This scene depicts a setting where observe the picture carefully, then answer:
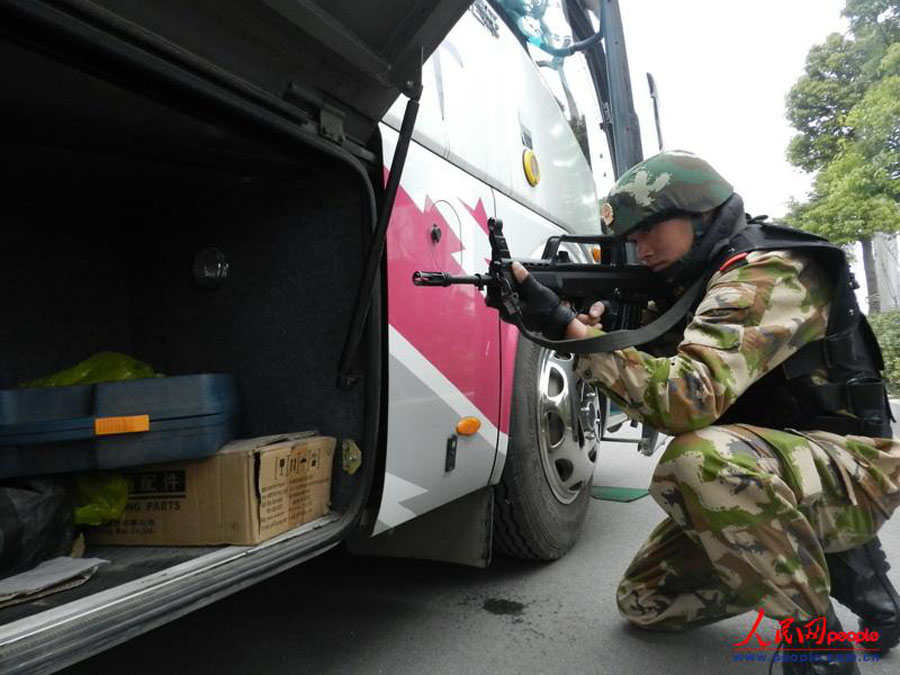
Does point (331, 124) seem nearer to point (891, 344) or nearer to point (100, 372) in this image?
point (100, 372)

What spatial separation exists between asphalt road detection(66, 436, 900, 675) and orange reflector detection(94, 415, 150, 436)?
2.44ft

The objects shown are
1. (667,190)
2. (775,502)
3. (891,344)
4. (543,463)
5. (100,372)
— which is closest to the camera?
(775,502)

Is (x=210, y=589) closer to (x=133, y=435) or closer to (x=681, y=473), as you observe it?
(x=133, y=435)

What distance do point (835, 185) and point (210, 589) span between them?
50.6 feet

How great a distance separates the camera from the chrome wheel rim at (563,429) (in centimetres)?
227

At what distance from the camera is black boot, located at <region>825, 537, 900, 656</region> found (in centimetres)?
169

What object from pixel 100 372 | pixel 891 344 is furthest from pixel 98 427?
pixel 891 344

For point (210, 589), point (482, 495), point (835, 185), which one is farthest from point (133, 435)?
point (835, 185)

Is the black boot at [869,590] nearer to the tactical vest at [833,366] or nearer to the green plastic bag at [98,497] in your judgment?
the tactical vest at [833,366]

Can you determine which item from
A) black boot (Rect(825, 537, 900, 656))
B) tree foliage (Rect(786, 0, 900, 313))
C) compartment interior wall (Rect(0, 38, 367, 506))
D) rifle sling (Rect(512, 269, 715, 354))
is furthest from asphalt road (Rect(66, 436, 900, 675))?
tree foliage (Rect(786, 0, 900, 313))

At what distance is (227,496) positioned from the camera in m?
1.37

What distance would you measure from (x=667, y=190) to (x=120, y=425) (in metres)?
1.48

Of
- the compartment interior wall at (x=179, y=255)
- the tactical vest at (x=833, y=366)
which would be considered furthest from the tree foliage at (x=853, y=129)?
the compartment interior wall at (x=179, y=255)

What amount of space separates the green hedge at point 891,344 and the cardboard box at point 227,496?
1178cm
